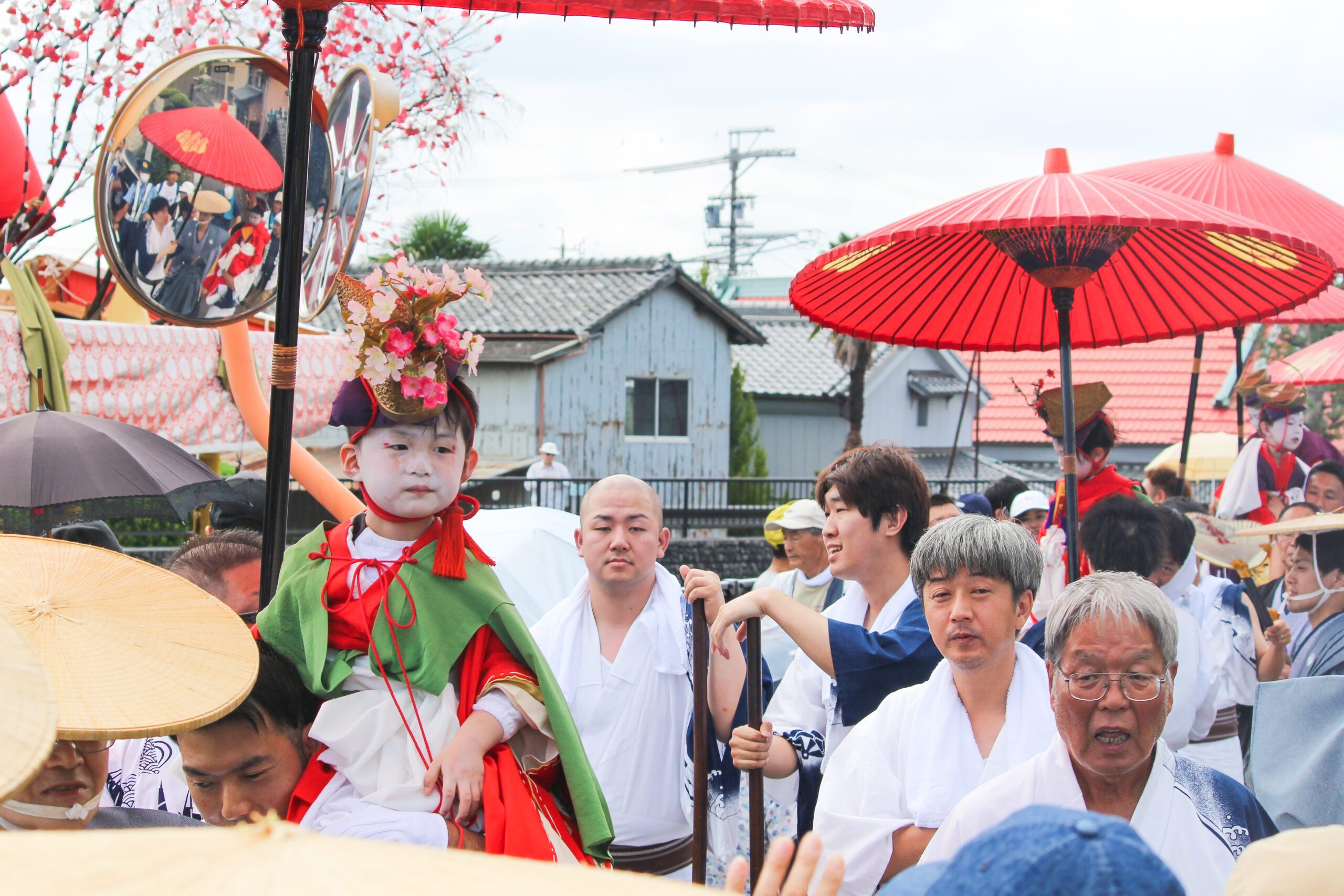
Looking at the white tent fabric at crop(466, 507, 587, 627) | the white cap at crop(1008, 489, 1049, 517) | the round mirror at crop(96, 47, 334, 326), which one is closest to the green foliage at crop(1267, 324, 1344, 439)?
the white cap at crop(1008, 489, 1049, 517)

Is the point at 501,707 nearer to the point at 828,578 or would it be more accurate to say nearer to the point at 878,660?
the point at 878,660

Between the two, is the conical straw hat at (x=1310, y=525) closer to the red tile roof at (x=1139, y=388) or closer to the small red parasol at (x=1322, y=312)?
the small red parasol at (x=1322, y=312)

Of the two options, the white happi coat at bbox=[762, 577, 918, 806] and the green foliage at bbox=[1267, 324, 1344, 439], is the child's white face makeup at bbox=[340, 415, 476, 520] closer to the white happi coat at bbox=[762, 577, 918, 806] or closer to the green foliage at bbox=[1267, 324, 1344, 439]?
the white happi coat at bbox=[762, 577, 918, 806]

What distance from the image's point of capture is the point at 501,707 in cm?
239

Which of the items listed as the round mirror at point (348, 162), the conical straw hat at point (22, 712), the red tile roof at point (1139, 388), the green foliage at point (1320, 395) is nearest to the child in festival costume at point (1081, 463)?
the round mirror at point (348, 162)

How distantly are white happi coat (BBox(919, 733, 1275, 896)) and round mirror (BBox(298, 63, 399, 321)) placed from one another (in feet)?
7.79

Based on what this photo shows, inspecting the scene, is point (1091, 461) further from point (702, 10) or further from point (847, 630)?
point (702, 10)

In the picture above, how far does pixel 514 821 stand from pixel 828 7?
1.98 m

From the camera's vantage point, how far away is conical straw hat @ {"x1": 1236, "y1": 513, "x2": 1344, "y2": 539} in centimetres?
367

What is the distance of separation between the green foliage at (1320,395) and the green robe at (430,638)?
15693 mm

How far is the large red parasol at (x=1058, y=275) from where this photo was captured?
9.68 ft

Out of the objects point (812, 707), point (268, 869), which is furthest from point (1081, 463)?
point (268, 869)

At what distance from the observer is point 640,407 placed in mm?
19625

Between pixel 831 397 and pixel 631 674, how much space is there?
66.4ft
